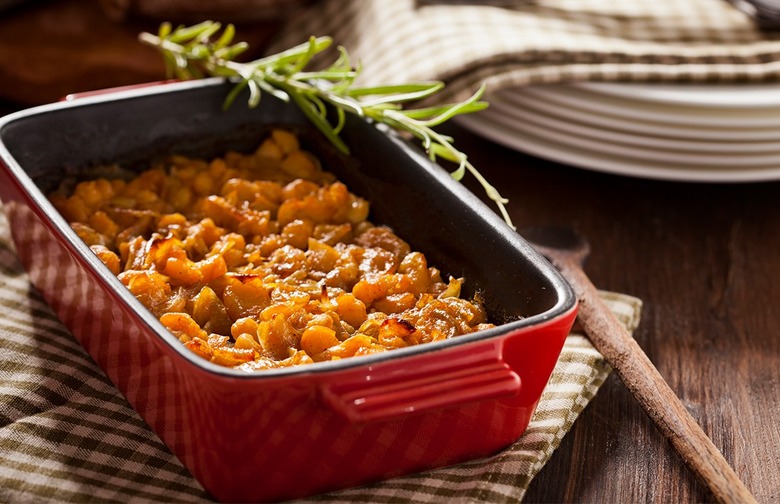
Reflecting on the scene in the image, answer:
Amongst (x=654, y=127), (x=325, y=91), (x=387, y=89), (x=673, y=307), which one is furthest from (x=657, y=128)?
(x=325, y=91)

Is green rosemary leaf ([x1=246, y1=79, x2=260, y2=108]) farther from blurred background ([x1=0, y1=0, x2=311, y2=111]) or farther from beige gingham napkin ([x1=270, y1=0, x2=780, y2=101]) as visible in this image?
blurred background ([x1=0, y1=0, x2=311, y2=111])

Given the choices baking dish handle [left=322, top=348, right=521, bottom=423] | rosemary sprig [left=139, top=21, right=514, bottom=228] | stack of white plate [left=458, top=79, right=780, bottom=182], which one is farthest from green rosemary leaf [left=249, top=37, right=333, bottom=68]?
baking dish handle [left=322, top=348, right=521, bottom=423]

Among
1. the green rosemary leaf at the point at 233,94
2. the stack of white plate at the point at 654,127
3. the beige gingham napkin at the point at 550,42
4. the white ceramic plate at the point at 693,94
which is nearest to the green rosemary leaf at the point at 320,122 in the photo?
the green rosemary leaf at the point at 233,94

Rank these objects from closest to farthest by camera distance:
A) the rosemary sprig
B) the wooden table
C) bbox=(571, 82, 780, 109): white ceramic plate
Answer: the wooden table, the rosemary sprig, bbox=(571, 82, 780, 109): white ceramic plate

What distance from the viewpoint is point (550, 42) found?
2.46 meters

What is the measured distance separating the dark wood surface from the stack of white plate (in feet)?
0.42

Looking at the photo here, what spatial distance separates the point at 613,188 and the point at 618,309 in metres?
0.59

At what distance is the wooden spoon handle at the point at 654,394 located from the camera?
1.62 m

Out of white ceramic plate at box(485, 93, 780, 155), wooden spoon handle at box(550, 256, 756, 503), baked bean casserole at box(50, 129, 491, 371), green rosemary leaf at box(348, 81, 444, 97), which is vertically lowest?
wooden spoon handle at box(550, 256, 756, 503)

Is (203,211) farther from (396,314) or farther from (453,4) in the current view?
(453,4)

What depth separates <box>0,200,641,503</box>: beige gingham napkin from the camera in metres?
1.60

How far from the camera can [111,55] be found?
2824 mm

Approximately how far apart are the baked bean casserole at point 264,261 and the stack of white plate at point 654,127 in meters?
0.55

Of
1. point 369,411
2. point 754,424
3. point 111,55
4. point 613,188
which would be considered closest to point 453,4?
point 613,188
